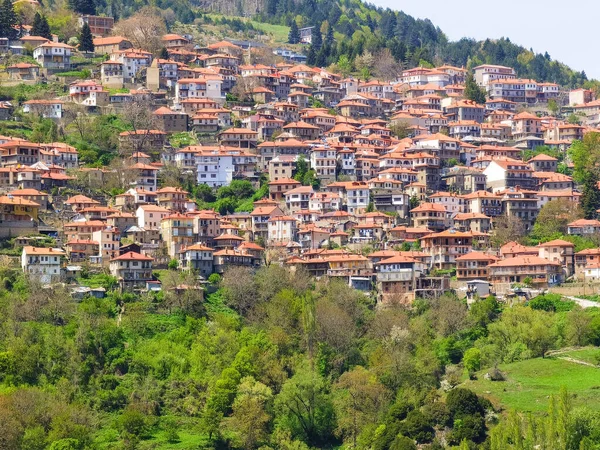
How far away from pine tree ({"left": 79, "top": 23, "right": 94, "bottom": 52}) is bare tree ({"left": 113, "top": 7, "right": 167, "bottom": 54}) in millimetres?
4162

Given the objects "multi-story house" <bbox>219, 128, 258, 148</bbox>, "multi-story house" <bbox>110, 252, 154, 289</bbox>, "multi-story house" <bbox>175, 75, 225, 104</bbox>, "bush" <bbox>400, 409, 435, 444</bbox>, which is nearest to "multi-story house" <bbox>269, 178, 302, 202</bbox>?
"multi-story house" <bbox>219, 128, 258, 148</bbox>

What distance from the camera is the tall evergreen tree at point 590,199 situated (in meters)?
101

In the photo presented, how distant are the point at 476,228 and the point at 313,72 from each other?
139 ft

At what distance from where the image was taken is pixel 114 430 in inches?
2852

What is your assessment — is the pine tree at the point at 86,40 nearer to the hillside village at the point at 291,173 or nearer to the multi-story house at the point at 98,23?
the hillside village at the point at 291,173

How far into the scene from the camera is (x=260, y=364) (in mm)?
79312

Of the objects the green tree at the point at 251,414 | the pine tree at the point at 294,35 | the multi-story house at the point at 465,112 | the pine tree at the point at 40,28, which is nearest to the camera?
the green tree at the point at 251,414

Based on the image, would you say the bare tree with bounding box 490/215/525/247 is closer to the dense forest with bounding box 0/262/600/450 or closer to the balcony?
the balcony

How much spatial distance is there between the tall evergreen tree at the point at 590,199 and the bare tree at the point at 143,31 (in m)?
45.9

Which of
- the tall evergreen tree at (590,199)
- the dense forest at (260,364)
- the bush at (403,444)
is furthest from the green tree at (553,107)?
the bush at (403,444)

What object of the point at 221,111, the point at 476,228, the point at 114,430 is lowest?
the point at 114,430

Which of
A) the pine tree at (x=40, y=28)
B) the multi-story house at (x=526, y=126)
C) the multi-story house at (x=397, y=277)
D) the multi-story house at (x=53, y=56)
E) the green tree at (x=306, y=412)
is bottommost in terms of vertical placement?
the green tree at (x=306, y=412)

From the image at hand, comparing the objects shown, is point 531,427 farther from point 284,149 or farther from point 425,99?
point 425,99

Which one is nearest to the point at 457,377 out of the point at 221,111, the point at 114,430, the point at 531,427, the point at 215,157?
the point at 531,427
